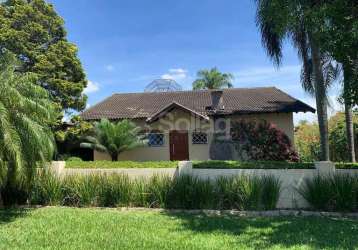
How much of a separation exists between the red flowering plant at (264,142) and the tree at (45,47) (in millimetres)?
10061

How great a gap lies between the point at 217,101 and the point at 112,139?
7.75 metres

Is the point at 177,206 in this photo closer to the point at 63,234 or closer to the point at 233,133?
the point at 63,234

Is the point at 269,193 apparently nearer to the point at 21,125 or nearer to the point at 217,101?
the point at 21,125

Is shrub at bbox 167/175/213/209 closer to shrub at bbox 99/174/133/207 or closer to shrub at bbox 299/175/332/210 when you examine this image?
shrub at bbox 99/174/133/207

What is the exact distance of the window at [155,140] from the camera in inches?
Answer: 923

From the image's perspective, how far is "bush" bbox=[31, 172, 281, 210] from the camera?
1072 centimetres

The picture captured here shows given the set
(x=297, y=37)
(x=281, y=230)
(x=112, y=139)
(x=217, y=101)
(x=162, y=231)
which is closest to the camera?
(x=162, y=231)

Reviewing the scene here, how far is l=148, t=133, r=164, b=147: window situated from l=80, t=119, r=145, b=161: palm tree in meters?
2.24

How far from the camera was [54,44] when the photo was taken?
69.1ft

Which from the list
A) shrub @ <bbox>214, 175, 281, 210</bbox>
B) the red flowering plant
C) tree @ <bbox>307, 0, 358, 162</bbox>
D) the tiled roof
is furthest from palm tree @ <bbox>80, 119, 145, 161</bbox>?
tree @ <bbox>307, 0, 358, 162</bbox>

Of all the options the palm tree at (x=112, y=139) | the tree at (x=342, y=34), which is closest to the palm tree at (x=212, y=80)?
the palm tree at (x=112, y=139)

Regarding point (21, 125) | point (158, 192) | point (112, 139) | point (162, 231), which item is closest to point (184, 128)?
point (112, 139)

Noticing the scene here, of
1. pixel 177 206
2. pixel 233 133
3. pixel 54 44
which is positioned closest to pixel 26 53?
pixel 54 44

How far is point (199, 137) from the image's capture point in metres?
23.3
